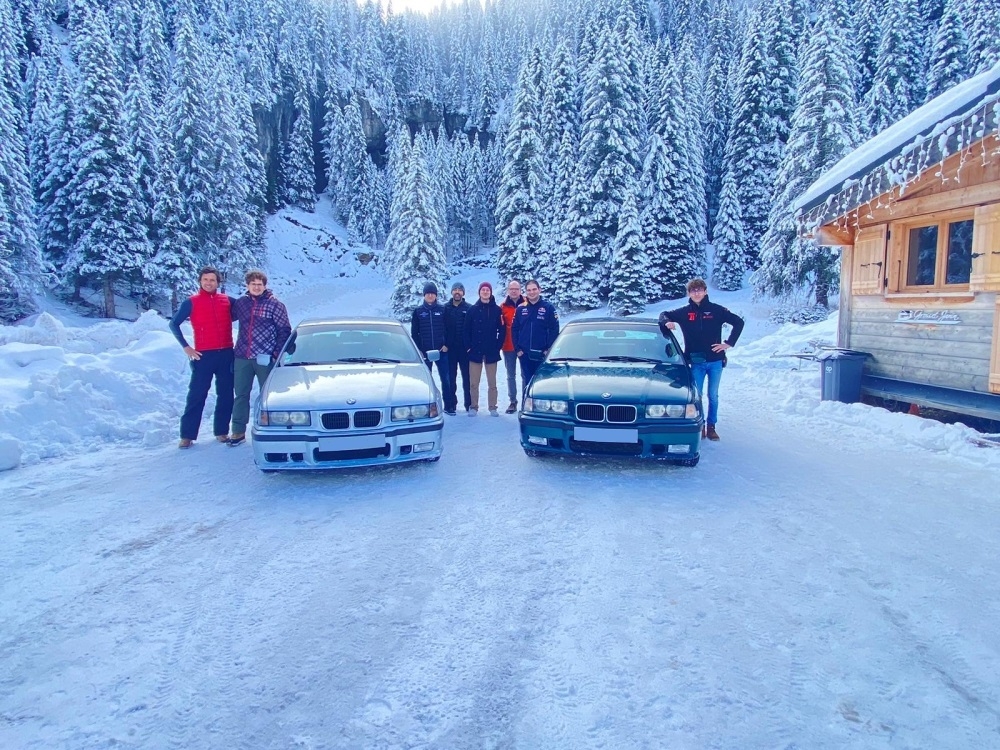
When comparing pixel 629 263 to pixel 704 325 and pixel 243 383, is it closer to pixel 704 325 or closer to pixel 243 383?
pixel 704 325

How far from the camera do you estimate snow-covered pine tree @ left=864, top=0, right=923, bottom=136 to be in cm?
3125

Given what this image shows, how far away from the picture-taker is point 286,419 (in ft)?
17.1

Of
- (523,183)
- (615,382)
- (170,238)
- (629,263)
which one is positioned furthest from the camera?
(523,183)

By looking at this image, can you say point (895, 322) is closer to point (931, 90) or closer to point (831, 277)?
point (831, 277)


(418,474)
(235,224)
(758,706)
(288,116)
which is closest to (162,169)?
(235,224)

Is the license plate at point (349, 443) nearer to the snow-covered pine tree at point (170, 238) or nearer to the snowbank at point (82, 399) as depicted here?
the snowbank at point (82, 399)

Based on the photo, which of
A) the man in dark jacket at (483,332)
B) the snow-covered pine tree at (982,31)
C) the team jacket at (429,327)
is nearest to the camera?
the team jacket at (429,327)

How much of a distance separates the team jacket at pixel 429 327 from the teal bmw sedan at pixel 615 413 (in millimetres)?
2598

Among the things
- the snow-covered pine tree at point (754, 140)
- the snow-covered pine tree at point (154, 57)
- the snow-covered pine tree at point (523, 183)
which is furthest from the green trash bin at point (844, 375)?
the snow-covered pine tree at point (154, 57)

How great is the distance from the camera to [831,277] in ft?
73.8

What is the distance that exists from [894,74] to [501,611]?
134ft

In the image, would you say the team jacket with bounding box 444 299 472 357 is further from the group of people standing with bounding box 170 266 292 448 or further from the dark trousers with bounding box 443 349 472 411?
the group of people standing with bounding box 170 266 292 448

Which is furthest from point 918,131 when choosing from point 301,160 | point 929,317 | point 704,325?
point 301,160

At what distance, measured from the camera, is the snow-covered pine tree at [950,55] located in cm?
2980
